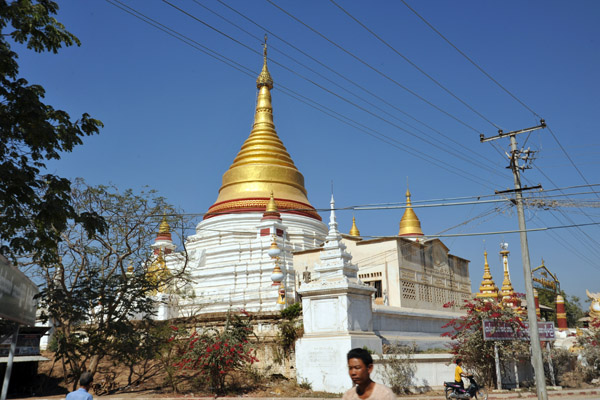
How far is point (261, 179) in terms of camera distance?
35.7m

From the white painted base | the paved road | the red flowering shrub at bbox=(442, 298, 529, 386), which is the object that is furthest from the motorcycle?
the red flowering shrub at bbox=(442, 298, 529, 386)

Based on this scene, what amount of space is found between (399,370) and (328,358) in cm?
214

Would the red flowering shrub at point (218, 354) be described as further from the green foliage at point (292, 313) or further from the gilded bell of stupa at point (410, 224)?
the gilded bell of stupa at point (410, 224)

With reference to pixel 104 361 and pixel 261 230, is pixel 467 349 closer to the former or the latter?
pixel 104 361

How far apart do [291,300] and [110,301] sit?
10329 mm

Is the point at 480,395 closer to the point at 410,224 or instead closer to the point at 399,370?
the point at 399,370

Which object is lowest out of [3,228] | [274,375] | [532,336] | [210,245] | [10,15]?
[274,375]

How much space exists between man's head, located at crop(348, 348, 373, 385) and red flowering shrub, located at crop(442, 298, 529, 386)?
14.6 metres

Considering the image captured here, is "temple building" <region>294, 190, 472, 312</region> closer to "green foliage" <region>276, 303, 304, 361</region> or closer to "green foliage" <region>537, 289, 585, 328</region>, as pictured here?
"green foliage" <region>276, 303, 304, 361</region>

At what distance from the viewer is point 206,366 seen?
15438 mm

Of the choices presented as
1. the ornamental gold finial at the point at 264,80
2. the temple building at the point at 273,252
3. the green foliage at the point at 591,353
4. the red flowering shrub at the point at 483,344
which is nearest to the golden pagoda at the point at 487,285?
the temple building at the point at 273,252

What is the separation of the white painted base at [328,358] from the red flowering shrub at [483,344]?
3570 millimetres

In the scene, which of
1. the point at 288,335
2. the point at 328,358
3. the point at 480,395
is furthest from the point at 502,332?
the point at 288,335

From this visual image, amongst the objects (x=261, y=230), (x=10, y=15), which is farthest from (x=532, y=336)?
(x=261, y=230)
